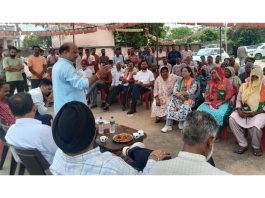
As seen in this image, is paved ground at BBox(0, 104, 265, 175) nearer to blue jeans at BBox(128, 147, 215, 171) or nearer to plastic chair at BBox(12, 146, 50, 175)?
plastic chair at BBox(12, 146, 50, 175)

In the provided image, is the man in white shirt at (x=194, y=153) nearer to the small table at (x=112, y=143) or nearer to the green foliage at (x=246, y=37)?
the small table at (x=112, y=143)

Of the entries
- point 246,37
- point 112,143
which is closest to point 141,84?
point 112,143

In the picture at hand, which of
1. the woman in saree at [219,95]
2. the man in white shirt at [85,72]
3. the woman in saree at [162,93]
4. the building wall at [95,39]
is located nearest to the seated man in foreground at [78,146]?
the woman in saree at [219,95]

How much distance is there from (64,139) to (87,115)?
154mm

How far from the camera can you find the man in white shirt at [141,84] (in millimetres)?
6309

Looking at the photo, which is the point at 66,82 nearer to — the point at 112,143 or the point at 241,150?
the point at 112,143

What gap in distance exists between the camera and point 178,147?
13.7ft

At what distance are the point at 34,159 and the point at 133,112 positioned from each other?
165 inches

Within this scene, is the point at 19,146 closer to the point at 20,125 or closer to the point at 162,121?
the point at 20,125

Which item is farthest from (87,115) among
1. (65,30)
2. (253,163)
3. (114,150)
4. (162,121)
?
(65,30)

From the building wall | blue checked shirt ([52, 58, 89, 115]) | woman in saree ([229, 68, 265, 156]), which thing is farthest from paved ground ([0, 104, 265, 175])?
the building wall

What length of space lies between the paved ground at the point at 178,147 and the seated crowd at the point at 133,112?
0.16 meters

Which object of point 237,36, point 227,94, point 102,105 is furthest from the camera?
point 237,36

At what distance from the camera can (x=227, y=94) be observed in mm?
4496
